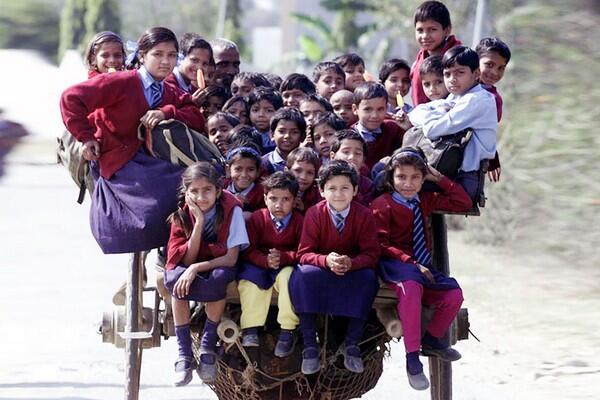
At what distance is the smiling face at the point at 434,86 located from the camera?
5.93 metres

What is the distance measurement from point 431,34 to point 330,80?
899 mm

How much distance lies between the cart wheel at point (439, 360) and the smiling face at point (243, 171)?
839 millimetres

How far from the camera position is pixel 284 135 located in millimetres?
5801

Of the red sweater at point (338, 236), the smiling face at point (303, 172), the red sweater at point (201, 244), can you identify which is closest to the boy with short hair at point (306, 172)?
the smiling face at point (303, 172)

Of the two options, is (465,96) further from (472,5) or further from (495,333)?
(472,5)

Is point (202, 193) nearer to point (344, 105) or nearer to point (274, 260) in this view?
point (274, 260)

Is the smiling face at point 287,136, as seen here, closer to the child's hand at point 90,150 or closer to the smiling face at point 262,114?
the smiling face at point 262,114

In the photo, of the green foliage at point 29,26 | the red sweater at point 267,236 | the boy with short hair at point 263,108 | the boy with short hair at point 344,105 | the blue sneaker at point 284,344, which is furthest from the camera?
the green foliage at point 29,26

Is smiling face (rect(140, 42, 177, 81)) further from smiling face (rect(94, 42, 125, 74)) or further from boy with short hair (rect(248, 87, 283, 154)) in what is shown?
boy with short hair (rect(248, 87, 283, 154))

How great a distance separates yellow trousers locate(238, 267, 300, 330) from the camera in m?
5.07

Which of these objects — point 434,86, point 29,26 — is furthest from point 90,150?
point 29,26

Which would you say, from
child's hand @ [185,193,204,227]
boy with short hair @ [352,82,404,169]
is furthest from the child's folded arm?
child's hand @ [185,193,204,227]

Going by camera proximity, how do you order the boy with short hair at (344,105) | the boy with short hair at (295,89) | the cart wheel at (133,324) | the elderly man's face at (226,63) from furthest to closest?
the elderly man's face at (226,63), the boy with short hair at (295,89), the boy with short hair at (344,105), the cart wheel at (133,324)

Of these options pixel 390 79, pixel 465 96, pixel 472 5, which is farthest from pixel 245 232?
pixel 472 5
